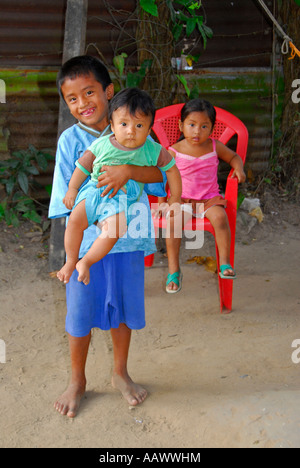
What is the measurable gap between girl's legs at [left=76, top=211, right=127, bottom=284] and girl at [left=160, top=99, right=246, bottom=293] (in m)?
1.07

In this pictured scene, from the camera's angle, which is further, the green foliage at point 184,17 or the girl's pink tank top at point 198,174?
the green foliage at point 184,17

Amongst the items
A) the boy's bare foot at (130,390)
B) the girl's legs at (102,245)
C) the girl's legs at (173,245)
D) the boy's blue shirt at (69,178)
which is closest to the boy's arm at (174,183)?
the boy's blue shirt at (69,178)

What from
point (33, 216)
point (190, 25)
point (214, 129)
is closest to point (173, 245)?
point (214, 129)

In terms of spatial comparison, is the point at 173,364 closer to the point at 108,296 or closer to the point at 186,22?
the point at 108,296

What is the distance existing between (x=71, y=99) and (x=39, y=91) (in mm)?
2508

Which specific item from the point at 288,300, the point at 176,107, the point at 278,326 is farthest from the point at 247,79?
the point at 278,326

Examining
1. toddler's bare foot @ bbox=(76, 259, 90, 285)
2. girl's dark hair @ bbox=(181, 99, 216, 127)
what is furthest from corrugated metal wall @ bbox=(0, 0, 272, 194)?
toddler's bare foot @ bbox=(76, 259, 90, 285)

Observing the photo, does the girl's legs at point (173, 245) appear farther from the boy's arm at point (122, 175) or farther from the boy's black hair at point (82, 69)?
the boy's black hair at point (82, 69)

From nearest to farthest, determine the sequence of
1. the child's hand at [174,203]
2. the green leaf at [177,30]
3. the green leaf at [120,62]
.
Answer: the child's hand at [174,203] → the green leaf at [120,62] → the green leaf at [177,30]

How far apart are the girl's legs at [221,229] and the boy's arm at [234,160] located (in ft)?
0.77

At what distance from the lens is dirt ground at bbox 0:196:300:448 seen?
2.10m

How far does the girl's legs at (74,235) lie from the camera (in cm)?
200

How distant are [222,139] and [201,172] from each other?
1.33 feet

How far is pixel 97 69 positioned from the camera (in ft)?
6.79
